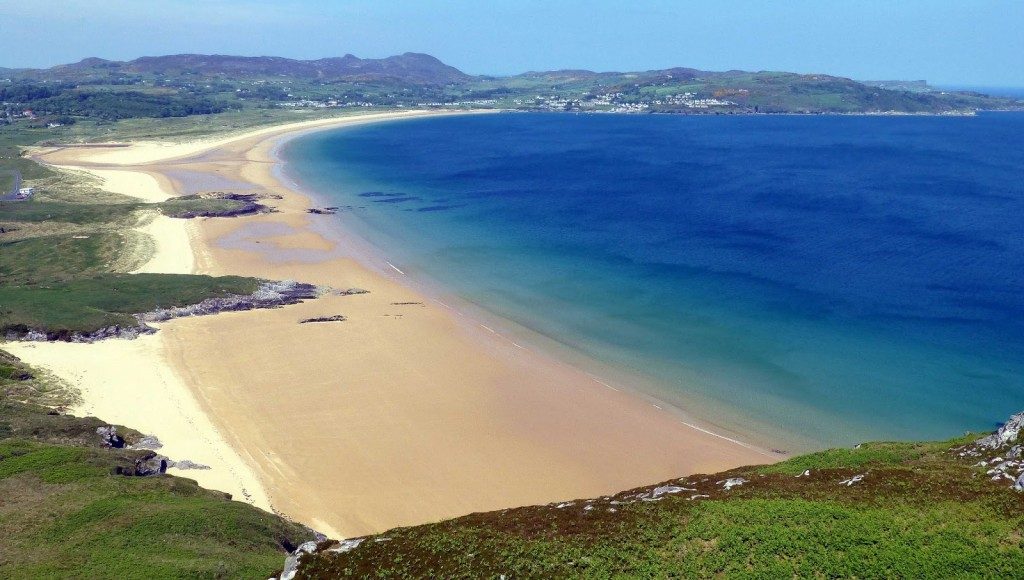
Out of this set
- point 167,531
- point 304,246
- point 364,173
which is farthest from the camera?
point 364,173

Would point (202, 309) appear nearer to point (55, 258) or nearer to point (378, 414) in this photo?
point (55, 258)

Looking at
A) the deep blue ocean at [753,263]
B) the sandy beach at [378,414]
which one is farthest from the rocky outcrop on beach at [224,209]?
the sandy beach at [378,414]

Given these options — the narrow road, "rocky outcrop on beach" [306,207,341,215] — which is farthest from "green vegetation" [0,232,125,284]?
the narrow road

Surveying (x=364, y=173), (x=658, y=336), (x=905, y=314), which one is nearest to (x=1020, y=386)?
(x=905, y=314)

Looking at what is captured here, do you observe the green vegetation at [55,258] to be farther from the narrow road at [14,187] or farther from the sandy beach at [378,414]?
the narrow road at [14,187]

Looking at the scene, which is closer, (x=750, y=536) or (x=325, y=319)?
(x=750, y=536)

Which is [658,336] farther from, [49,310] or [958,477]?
[49,310]

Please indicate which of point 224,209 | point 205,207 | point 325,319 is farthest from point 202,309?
point 205,207
